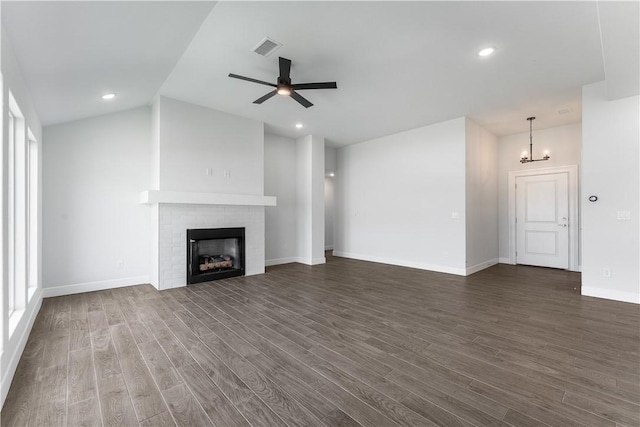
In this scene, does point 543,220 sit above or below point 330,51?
below

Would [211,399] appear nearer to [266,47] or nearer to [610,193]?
[266,47]

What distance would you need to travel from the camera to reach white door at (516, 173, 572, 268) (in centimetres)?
598

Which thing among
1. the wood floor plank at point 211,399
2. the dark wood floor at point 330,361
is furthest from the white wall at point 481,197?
the wood floor plank at point 211,399

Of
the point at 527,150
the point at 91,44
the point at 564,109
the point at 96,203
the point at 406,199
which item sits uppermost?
the point at 564,109

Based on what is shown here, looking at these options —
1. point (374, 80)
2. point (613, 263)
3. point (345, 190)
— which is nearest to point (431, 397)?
point (374, 80)

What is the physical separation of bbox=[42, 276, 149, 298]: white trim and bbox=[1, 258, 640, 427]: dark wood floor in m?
0.44

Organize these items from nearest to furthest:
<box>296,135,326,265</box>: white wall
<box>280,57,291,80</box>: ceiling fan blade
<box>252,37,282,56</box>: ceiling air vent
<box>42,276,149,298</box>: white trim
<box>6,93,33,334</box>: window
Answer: <box>6,93,33,334</box>: window < <box>252,37,282,56</box>: ceiling air vent < <box>280,57,291,80</box>: ceiling fan blade < <box>42,276,149,298</box>: white trim < <box>296,135,326,265</box>: white wall

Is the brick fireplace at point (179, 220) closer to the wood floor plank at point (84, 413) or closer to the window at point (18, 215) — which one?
the window at point (18, 215)

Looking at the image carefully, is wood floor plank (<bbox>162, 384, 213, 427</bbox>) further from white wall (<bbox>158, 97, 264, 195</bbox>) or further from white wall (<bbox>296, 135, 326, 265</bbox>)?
white wall (<bbox>296, 135, 326, 265</bbox>)

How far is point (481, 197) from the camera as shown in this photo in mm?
6090

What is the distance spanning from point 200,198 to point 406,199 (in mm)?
4359

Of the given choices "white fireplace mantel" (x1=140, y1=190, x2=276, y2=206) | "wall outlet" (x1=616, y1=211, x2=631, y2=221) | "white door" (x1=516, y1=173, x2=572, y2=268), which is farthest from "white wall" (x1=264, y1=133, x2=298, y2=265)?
"wall outlet" (x1=616, y1=211, x2=631, y2=221)

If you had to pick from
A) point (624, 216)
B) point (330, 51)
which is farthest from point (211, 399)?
point (624, 216)

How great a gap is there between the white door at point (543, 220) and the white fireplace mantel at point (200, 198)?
573 cm
